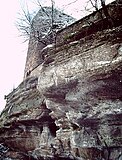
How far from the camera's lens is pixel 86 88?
466 centimetres

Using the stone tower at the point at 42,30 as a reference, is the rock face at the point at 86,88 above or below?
below

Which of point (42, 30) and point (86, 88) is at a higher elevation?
point (42, 30)

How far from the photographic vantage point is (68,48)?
5059 millimetres

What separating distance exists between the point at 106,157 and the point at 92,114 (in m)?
0.90

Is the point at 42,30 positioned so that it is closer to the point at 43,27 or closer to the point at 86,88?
the point at 43,27

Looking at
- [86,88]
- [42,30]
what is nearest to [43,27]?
[42,30]

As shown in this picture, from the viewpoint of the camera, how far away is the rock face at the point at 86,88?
170 inches

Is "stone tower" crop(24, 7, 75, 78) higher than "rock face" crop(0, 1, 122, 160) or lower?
higher

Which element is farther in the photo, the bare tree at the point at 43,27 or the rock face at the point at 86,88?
the bare tree at the point at 43,27

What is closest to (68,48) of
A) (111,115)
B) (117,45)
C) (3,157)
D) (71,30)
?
(71,30)

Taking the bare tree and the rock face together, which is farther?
the bare tree

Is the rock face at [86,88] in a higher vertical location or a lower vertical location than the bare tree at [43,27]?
lower

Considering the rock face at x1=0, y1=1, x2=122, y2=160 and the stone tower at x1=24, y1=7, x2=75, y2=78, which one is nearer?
the rock face at x1=0, y1=1, x2=122, y2=160

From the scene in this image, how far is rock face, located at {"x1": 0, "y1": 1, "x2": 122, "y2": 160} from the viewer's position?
4312 mm
